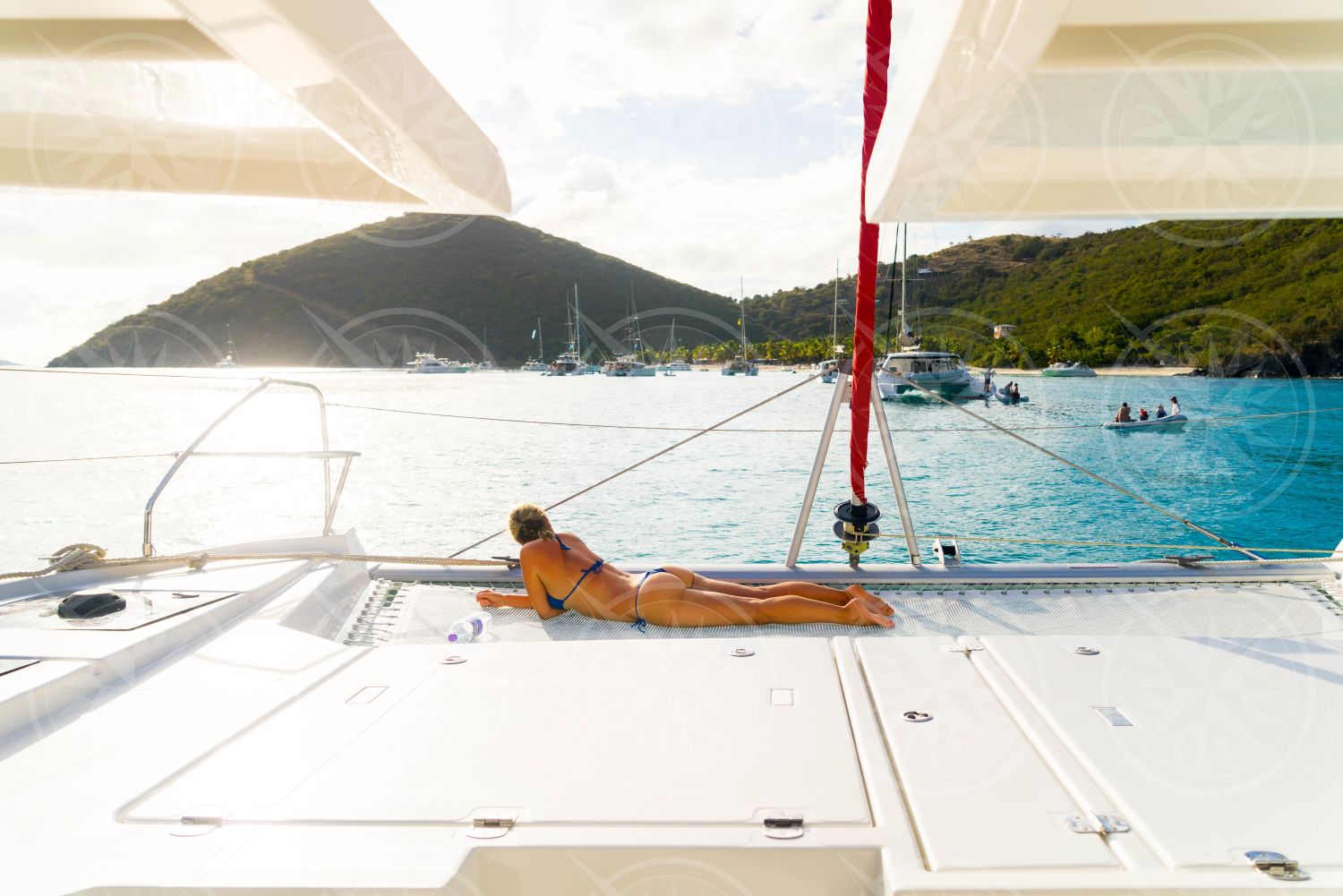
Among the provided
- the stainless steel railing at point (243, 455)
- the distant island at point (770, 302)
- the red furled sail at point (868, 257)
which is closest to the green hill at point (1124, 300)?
the distant island at point (770, 302)

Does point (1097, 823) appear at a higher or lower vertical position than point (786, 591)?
higher

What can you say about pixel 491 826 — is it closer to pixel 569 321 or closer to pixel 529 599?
pixel 529 599

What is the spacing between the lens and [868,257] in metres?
2.73

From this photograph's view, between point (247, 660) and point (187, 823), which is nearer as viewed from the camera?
point (187, 823)

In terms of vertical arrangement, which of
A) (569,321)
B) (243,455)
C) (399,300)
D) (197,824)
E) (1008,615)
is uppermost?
(399,300)

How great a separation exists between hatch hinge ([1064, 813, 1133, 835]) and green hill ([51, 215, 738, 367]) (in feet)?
32.0

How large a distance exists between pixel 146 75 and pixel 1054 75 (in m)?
1.92

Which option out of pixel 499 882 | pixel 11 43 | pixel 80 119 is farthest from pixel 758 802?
pixel 80 119

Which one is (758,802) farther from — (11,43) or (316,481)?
(316,481)

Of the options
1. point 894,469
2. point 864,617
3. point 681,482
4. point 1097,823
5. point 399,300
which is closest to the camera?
point 1097,823

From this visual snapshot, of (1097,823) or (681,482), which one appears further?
(681,482)

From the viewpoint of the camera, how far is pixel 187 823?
1062 mm

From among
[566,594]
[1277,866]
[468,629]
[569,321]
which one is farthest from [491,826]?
[569,321]

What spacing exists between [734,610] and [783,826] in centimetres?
140
